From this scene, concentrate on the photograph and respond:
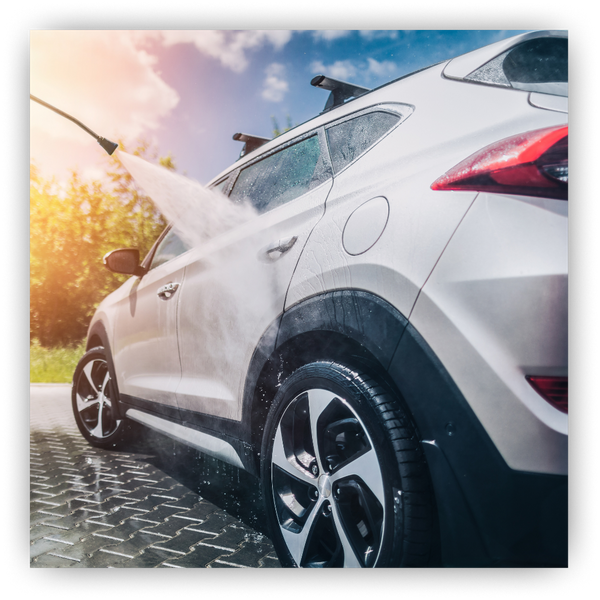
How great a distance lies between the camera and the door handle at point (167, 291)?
267 cm

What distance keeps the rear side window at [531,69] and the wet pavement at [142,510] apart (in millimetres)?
A: 1972

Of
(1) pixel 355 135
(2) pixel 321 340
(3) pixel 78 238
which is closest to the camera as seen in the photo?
(2) pixel 321 340

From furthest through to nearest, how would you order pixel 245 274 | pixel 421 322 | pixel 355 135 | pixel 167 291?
pixel 167 291 → pixel 245 274 → pixel 355 135 → pixel 421 322

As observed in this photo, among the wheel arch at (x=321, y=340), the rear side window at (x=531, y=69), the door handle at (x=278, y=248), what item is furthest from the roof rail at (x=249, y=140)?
the rear side window at (x=531, y=69)

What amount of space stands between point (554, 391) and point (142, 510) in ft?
7.11

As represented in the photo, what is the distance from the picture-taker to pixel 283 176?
227cm

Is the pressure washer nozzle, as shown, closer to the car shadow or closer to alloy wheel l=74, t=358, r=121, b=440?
alloy wheel l=74, t=358, r=121, b=440

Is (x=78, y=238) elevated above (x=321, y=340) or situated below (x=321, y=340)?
above

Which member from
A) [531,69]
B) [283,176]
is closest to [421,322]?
[531,69]

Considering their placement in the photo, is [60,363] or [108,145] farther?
[60,363]

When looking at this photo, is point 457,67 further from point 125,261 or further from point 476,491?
point 125,261

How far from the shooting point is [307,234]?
1.78 m
